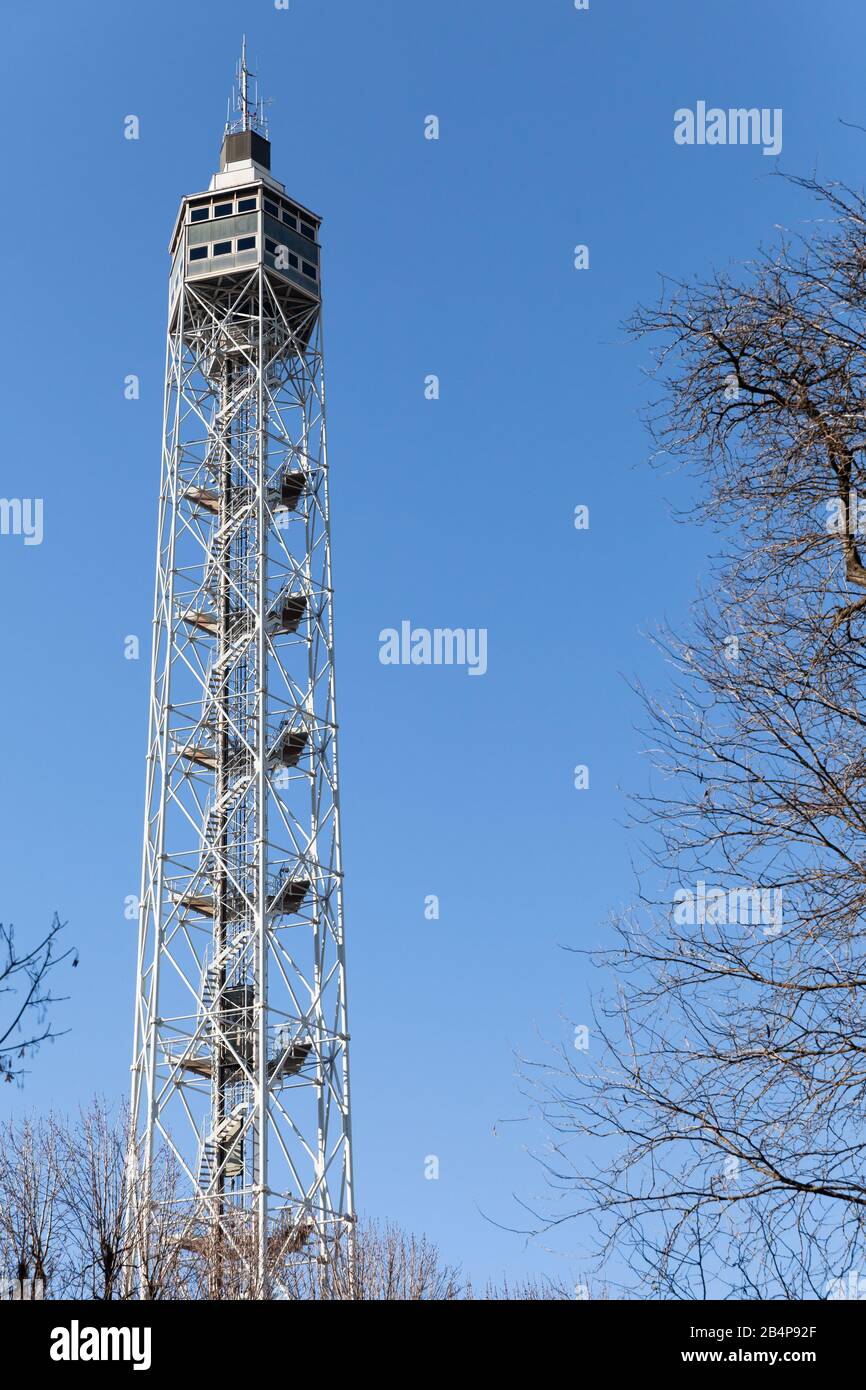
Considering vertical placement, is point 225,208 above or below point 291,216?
below

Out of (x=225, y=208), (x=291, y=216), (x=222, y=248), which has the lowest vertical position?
(x=222, y=248)

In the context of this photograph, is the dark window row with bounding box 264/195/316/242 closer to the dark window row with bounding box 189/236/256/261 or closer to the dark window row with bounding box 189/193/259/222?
the dark window row with bounding box 189/193/259/222

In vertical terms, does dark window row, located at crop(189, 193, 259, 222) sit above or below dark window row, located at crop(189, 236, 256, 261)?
above

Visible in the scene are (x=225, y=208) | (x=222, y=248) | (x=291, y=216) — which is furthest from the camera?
(x=291, y=216)

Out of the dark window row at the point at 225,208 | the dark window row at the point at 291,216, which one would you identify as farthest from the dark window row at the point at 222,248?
the dark window row at the point at 291,216

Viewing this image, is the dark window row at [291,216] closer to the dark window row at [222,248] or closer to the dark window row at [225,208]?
the dark window row at [225,208]

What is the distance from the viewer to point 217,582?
56281 millimetres

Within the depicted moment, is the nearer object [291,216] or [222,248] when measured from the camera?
[222,248]

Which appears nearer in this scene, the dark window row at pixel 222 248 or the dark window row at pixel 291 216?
the dark window row at pixel 222 248

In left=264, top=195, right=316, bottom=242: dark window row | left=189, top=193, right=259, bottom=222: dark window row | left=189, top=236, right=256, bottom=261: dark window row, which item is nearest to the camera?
left=189, top=236, right=256, bottom=261: dark window row

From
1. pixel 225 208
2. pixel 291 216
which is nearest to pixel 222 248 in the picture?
pixel 225 208

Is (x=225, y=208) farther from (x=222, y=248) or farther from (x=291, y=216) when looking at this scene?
(x=291, y=216)

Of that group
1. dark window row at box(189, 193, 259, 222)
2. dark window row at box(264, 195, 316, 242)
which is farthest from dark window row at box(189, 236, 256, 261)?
dark window row at box(264, 195, 316, 242)
